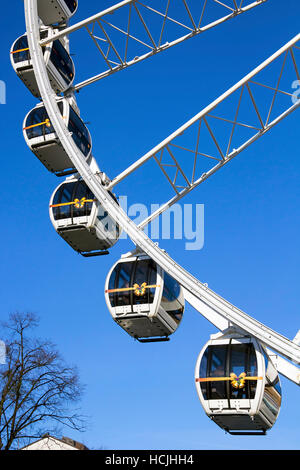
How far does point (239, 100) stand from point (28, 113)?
30.2 ft

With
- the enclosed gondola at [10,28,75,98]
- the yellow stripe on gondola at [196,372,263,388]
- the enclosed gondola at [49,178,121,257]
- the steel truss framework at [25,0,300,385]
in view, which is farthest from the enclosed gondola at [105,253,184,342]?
the enclosed gondola at [10,28,75,98]

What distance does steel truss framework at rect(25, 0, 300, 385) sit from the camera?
18281mm

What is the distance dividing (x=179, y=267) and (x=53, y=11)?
12.1m

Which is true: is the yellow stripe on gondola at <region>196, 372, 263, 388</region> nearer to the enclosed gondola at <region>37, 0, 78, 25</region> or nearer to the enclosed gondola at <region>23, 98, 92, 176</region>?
the enclosed gondola at <region>23, 98, 92, 176</region>

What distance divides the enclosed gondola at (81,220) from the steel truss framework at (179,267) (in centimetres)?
191

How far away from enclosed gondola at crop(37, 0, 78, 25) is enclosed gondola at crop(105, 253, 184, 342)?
10.1 m

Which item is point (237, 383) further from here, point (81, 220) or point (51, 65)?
point (51, 65)

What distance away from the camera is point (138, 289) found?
20.6m

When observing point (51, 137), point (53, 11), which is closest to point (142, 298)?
point (51, 137)

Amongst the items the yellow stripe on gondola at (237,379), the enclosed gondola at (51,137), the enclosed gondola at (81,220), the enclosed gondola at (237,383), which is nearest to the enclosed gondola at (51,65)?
the enclosed gondola at (51,137)

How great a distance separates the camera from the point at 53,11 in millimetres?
26250

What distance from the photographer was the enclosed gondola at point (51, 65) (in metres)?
25.3
